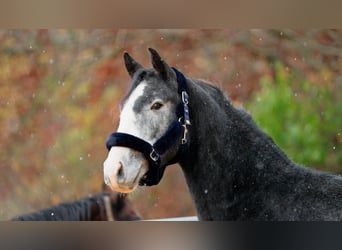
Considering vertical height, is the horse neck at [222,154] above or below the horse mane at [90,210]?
above

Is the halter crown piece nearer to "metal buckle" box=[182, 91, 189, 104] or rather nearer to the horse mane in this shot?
"metal buckle" box=[182, 91, 189, 104]

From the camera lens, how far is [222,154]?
2.29 meters

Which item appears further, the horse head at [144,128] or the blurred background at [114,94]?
the blurred background at [114,94]

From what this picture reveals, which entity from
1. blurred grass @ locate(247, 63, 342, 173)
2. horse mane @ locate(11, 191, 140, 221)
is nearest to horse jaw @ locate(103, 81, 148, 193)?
horse mane @ locate(11, 191, 140, 221)

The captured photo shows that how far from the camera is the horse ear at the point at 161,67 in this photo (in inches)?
92.4

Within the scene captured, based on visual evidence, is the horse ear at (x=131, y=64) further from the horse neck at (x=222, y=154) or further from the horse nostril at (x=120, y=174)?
the horse nostril at (x=120, y=174)

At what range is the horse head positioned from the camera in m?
2.25

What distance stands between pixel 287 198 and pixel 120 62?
63.1 inches

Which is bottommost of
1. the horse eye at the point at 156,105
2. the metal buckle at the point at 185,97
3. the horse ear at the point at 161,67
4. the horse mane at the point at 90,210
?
the horse mane at the point at 90,210

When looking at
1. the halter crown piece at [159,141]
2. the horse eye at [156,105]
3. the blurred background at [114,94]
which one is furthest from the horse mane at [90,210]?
the horse eye at [156,105]

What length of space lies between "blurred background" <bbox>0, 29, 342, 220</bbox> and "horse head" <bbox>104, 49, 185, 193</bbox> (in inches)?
Answer: 34.6

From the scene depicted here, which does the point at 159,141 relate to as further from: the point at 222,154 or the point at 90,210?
the point at 90,210

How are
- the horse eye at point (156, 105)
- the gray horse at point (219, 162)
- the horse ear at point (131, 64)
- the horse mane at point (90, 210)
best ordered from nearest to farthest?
the gray horse at point (219, 162)
the horse eye at point (156, 105)
the horse ear at point (131, 64)
the horse mane at point (90, 210)

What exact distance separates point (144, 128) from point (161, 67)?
0.30 m
